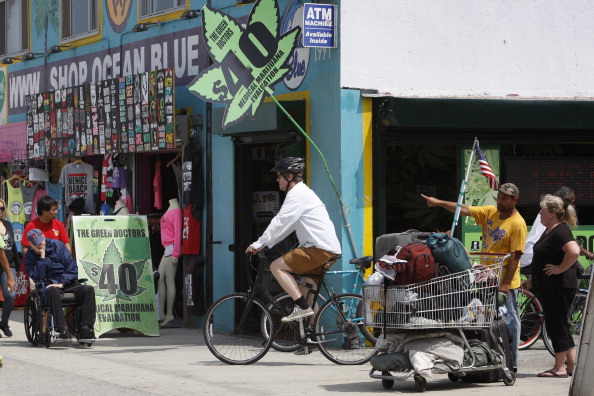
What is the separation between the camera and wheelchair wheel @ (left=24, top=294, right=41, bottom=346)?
1420 centimetres

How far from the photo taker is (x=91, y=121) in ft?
59.5

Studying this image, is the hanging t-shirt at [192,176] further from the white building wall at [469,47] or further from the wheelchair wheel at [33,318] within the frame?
the white building wall at [469,47]

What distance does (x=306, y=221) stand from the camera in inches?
481

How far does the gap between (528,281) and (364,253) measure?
1.88m

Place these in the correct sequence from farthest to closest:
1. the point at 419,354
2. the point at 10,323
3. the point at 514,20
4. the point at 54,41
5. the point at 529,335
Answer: the point at 54,41 → the point at 10,323 → the point at 514,20 → the point at 529,335 → the point at 419,354

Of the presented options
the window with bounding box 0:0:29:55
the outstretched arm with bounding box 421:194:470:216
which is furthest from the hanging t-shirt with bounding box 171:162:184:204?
the window with bounding box 0:0:29:55

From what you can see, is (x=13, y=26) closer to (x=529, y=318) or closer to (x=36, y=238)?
(x=36, y=238)

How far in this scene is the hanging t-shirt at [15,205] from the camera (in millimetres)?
20625

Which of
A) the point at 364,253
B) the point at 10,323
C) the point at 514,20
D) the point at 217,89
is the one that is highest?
the point at 514,20

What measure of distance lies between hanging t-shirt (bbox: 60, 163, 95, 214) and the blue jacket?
4528 millimetres

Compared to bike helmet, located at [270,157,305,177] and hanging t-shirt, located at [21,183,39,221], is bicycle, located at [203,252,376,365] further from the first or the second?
hanging t-shirt, located at [21,183,39,221]

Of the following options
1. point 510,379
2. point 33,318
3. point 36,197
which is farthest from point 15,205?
point 510,379

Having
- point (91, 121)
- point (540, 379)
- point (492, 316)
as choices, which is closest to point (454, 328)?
point (492, 316)

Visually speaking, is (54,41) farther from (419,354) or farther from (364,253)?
(419,354)
